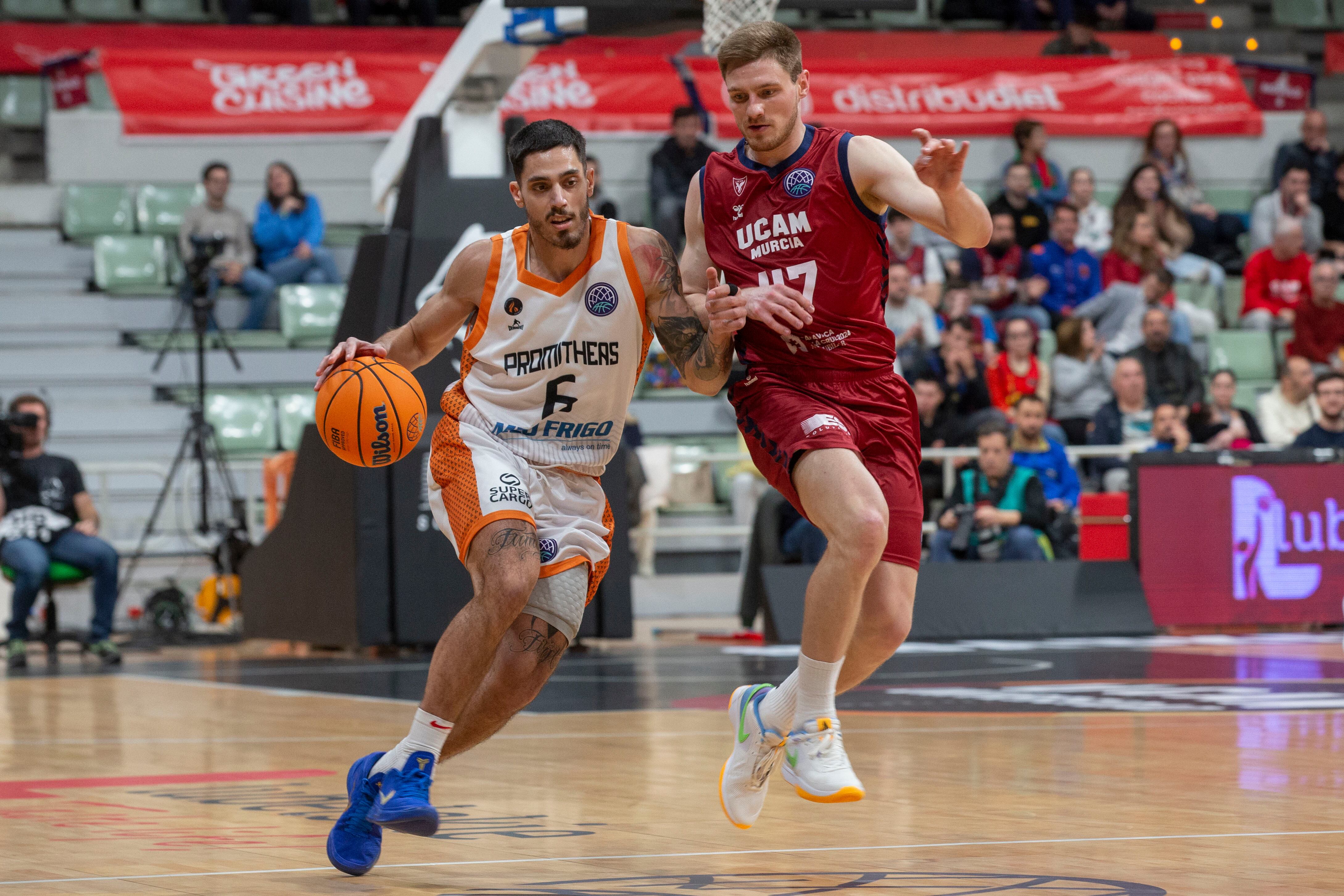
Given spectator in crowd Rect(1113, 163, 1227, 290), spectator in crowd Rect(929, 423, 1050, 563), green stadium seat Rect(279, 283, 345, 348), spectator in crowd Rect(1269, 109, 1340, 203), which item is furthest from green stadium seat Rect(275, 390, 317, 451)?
spectator in crowd Rect(1269, 109, 1340, 203)

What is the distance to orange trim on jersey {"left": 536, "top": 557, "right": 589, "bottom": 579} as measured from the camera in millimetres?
4605

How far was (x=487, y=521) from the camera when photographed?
4.51m

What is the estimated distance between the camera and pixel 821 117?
58.9 ft

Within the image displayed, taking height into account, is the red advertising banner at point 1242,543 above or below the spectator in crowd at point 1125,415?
below

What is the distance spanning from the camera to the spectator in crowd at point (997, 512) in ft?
38.9

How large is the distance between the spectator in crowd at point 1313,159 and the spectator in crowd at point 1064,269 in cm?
338

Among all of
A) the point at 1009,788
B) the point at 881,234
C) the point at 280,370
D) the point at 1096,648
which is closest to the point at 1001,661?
the point at 1096,648

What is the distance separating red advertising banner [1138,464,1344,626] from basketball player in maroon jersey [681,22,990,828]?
720 centimetres

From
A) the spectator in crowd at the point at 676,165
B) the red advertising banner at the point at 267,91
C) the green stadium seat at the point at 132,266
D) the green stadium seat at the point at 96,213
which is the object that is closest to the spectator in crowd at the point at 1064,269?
the spectator in crowd at the point at 676,165

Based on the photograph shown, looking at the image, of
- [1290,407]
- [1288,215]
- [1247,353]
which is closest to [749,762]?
[1290,407]

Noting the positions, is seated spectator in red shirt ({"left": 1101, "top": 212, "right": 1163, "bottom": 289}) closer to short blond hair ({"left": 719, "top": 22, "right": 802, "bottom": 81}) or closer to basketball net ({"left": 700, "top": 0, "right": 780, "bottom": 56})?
basketball net ({"left": 700, "top": 0, "right": 780, "bottom": 56})

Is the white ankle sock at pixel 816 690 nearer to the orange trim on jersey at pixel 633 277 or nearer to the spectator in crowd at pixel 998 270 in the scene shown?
the orange trim on jersey at pixel 633 277

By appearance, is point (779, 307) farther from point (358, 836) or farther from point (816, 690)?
point (358, 836)

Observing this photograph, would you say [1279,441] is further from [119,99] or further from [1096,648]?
[119,99]
